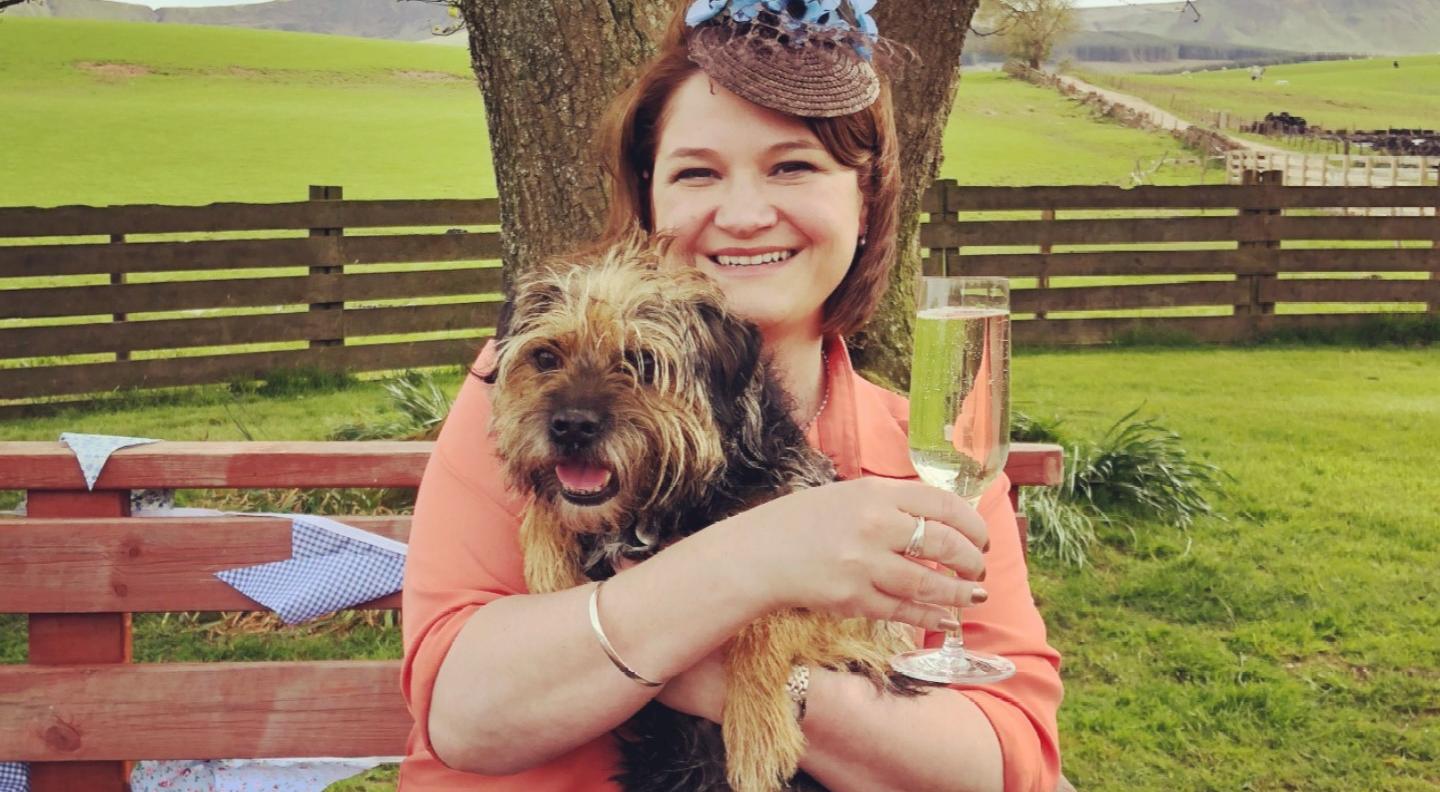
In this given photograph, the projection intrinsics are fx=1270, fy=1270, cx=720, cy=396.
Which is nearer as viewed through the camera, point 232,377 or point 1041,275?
point 232,377

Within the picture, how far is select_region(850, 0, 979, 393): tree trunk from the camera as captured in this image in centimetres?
458

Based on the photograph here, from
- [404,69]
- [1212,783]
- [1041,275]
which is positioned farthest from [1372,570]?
[404,69]

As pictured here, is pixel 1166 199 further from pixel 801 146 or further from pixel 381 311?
pixel 801 146

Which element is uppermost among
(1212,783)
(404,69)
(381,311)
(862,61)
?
(404,69)

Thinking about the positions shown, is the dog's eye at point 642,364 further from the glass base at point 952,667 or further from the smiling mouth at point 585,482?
the glass base at point 952,667

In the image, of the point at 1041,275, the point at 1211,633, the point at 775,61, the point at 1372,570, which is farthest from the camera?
the point at 1041,275

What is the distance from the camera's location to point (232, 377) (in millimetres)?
11234

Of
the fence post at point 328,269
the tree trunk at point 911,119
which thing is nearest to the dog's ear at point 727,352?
the tree trunk at point 911,119

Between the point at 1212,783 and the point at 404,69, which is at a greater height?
the point at 404,69

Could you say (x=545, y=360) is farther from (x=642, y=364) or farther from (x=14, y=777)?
(x=14, y=777)

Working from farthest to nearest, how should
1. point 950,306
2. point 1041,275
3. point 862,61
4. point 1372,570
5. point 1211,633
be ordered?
point 1041,275
point 1372,570
point 1211,633
point 862,61
point 950,306

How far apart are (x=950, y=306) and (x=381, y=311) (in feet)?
35.1

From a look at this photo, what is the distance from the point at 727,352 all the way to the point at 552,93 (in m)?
1.81

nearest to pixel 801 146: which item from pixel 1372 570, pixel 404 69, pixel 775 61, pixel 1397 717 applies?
pixel 775 61
